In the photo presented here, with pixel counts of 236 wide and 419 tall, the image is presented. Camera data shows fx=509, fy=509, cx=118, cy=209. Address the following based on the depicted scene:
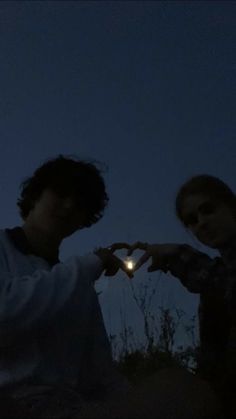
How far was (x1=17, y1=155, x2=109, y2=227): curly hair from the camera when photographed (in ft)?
9.82

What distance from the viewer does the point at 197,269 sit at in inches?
111

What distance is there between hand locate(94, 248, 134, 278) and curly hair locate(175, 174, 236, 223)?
57 centimetres

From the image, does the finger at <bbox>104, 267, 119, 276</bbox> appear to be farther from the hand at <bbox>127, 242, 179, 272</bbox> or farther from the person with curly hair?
the hand at <bbox>127, 242, 179, 272</bbox>

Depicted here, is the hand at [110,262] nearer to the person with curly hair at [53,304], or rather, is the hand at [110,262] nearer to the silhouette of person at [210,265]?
the person with curly hair at [53,304]

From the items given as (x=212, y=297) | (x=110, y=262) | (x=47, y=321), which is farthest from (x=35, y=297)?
(x=212, y=297)

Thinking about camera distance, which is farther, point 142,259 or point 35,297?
point 142,259

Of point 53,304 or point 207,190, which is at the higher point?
point 207,190

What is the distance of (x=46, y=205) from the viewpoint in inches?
112

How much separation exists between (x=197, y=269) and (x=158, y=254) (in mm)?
250

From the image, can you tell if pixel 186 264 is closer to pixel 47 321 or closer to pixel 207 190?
pixel 207 190

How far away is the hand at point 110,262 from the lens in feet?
8.37

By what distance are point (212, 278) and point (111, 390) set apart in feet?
2.61

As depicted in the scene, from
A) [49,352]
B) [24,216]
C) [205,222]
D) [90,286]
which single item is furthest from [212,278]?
[24,216]

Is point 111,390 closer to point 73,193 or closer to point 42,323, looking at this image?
point 42,323
